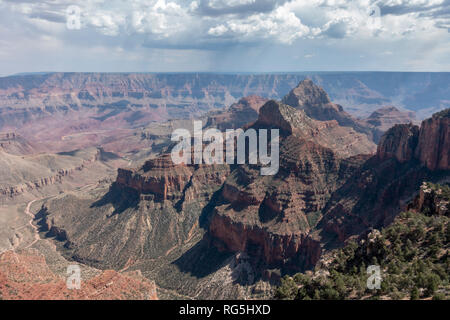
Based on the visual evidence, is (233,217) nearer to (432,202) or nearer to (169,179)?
(169,179)

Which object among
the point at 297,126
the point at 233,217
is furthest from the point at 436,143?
the point at 297,126

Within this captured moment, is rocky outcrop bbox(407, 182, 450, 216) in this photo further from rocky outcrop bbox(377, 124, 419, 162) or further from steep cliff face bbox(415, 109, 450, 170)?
rocky outcrop bbox(377, 124, 419, 162)

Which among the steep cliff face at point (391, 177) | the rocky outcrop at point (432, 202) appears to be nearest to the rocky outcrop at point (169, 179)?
the steep cliff face at point (391, 177)

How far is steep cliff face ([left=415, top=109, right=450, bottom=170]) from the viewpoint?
85944mm

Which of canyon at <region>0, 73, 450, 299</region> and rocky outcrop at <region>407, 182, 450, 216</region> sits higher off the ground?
rocky outcrop at <region>407, 182, 450, 216</region>

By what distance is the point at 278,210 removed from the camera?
4013 inches

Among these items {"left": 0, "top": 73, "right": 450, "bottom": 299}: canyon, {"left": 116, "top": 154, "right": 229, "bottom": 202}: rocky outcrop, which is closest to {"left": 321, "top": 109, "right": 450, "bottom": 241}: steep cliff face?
{"left": 0, "top": 73, "right": 450, "bottom": 299}: canyon

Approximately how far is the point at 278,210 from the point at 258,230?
878 cm

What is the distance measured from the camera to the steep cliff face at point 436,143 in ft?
282

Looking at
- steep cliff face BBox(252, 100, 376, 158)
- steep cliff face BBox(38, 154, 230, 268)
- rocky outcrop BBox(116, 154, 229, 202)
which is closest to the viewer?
steep cliff face BBox(38, 154, 230, 268)

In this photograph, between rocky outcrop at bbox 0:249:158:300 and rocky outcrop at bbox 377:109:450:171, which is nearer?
rocky outcrop at bbox 0:249:158:300

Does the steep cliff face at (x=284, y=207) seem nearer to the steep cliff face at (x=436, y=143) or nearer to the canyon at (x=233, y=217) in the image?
the canyon at (x=233, y=217)

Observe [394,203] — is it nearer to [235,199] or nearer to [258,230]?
[258,230]
